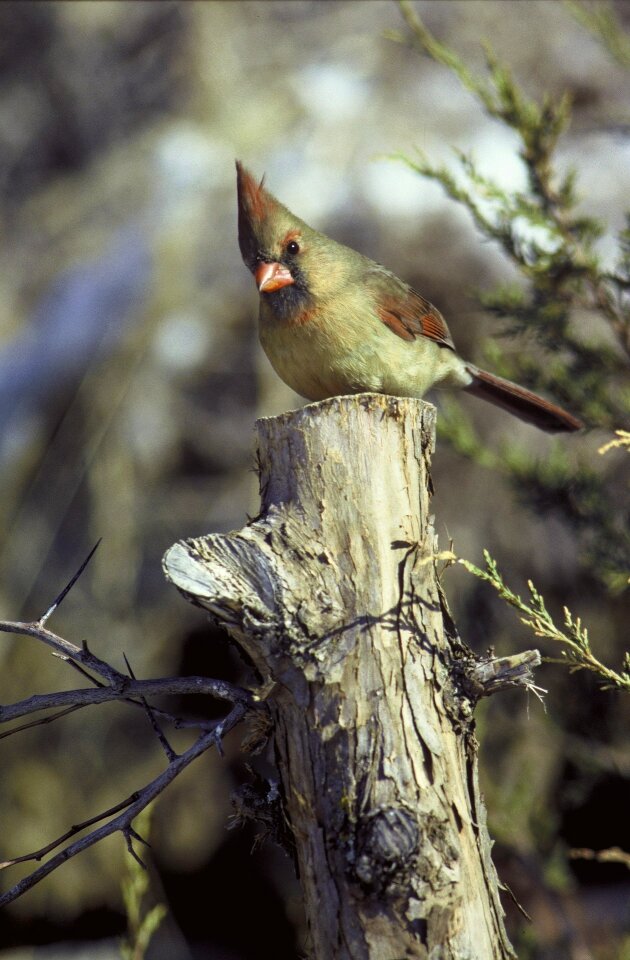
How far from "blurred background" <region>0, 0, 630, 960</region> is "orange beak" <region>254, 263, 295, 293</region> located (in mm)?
1552

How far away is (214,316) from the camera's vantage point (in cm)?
574

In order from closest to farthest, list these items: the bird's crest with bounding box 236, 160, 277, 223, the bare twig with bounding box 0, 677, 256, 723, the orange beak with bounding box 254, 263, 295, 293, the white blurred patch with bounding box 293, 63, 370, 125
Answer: the bare twig with bounding box 0, 677, 256, 723 → the bird's crest with bounding box 236, 160, 277, 223 → the orange beak with bounding box 254, 263, 295, 293 → the white blurred patch with bounding box 293, 63, 370, 125

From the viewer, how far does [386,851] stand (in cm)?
184

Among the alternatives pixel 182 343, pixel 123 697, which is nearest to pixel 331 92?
pixel 182 343

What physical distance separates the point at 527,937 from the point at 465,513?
2.26 metres

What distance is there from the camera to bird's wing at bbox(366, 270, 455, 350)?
3.08m

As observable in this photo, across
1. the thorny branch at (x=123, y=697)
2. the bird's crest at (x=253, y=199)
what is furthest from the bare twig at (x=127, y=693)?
the bird's crest at (x=253, y=199)

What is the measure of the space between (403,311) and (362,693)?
1540 millimetres

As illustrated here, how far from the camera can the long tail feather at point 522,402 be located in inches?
135

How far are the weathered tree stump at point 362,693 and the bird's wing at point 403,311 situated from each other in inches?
37.0

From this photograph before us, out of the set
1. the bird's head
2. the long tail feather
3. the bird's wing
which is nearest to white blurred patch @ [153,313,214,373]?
the long tail feather

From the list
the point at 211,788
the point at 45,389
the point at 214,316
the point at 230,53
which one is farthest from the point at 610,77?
the point at 211,788

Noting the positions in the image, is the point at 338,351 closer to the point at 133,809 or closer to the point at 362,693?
the point at 362,693

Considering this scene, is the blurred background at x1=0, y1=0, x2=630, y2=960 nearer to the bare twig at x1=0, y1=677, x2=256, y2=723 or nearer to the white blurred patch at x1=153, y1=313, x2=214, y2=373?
the white blurred patch at x1=153, y1=313, x2=214, y2=373
